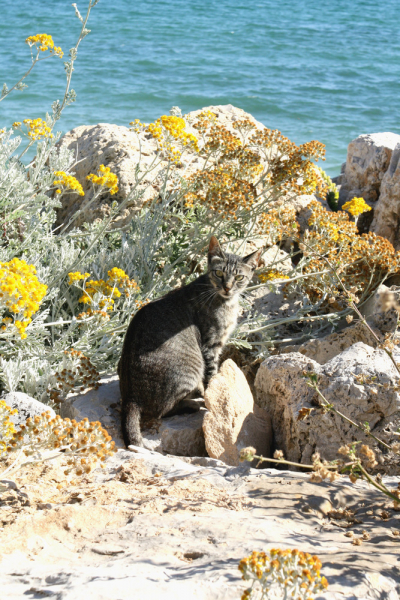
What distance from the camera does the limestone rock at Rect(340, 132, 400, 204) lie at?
6.64 metres

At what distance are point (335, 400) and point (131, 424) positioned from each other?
4.31 ft

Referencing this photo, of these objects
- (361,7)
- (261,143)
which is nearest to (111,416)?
(261,143)

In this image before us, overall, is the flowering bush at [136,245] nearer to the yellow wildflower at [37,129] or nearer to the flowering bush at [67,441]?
the yellow wildflower at [37,129]

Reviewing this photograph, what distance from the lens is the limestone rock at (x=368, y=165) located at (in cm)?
664

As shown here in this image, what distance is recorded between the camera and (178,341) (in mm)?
4398

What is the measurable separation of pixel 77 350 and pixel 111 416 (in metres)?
0.54

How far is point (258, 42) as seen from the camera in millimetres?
20875

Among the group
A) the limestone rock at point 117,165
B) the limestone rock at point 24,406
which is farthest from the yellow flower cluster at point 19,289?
the limestone rock at point 117,165

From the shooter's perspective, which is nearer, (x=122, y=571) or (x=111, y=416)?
(x=122, y=571)

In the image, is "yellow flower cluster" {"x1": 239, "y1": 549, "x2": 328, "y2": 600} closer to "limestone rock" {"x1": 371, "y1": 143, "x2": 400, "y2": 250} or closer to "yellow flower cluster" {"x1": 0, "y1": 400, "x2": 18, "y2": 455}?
"yellow flower cluster" {"x1": 0, "y1": 400, "x2": 18, "y2": 455}

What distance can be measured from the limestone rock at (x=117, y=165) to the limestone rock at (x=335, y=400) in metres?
2.71

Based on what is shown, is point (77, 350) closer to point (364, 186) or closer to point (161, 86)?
point (364, 186)

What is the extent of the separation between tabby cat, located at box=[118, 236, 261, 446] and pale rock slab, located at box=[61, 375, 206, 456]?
11cm

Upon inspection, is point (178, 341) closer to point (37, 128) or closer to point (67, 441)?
point (37, 128)
